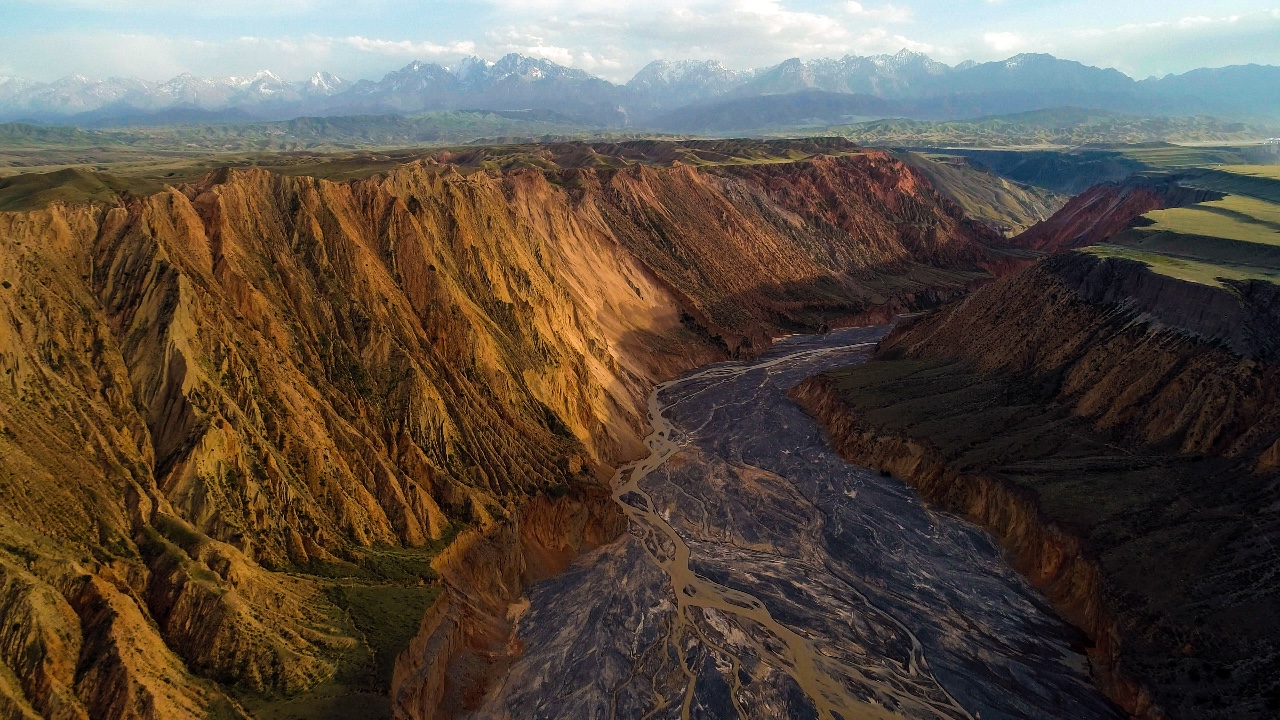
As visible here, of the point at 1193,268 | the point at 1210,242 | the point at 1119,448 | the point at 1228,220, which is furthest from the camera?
the point at 1228,220

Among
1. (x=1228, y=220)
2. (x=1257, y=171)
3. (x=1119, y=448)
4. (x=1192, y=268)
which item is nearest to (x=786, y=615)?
(x=1119, y=448)

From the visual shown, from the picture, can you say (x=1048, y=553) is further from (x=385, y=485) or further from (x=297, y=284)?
(x=297, y=284)

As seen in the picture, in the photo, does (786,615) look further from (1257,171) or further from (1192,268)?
(1257,171)

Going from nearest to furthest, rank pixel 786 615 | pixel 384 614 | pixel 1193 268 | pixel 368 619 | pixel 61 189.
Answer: pixel 368 619 < pixel 384 614 < pixel 786 615 < pixel 61 189 < pixel 1193 268

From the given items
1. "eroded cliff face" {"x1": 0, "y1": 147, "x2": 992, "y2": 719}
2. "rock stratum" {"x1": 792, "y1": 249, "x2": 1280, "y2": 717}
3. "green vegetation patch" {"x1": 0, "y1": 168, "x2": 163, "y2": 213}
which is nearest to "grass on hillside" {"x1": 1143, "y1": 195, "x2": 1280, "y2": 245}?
"rock stratum" {"x1": 792, "y1": 249, "x2": 1280, "y2": 717}

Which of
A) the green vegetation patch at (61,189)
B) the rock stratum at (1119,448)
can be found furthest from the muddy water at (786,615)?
the green vegetation patch at (61,189)

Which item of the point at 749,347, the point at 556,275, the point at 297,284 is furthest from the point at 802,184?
the point at 297,284
